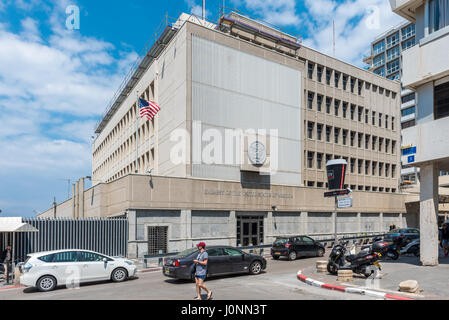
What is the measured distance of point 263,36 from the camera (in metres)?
36.9

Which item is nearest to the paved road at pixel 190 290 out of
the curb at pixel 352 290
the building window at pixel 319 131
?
the curb at pixel 352 290

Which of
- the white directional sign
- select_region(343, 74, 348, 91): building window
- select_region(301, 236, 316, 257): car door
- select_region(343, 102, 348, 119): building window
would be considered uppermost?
select_region(343, 74, 348, 91): building window

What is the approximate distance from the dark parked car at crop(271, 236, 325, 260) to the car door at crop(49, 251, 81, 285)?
1212cm

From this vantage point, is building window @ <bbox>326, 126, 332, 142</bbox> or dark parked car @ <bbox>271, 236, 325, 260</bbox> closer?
dark parked car @ <bbox>271, 236, 325, 260</bbox>

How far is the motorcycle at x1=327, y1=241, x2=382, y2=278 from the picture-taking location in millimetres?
14594

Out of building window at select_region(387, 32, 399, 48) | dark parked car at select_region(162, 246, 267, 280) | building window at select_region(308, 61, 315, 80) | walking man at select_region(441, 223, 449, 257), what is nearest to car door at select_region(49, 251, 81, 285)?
dark parked car at select_region(162, 246, 267, 280)

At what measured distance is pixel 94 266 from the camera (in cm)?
1589

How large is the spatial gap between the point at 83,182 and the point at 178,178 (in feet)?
42.5

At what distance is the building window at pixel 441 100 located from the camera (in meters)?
16.9

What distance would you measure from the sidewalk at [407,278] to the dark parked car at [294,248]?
17.3 feet

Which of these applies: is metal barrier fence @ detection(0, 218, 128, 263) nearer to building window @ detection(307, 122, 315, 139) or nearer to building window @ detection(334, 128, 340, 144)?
building window @ detection(307, 122, 315, 139)
